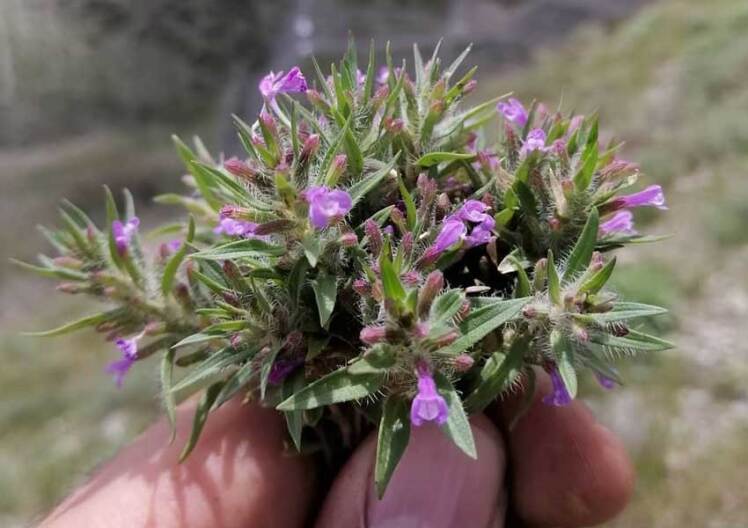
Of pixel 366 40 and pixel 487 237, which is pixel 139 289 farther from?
pixel 366 40

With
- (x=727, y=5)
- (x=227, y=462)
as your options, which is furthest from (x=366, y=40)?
(x=227, y=462)

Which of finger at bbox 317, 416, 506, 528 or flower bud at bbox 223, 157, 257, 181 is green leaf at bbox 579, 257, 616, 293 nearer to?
finger at bbox 317, 416, 506, 528

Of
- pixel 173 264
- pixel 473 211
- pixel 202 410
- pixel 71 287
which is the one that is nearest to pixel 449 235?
pixel 473 211

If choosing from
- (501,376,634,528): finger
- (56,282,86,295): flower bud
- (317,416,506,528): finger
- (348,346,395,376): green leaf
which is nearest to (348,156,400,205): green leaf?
(348,346,395,376): green leaf

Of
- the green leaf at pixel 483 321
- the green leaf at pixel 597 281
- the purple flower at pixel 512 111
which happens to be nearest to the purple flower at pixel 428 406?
the green leaf at pixel 483 321

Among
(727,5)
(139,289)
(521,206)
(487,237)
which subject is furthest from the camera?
(727,5)

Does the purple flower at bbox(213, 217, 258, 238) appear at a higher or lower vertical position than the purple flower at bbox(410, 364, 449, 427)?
higher
